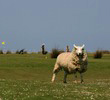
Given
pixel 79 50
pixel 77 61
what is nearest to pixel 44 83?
pixel 77 61

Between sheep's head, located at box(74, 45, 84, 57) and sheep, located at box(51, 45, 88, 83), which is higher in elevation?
sheep's head, located at box(74, 45, 84, 57)

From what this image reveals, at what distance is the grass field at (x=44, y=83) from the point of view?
17.7m

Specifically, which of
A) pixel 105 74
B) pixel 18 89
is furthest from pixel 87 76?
pixel 18 89

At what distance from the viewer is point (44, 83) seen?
2462 cm

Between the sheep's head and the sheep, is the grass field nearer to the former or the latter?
the sheep

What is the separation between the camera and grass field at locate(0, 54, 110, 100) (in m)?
17.7

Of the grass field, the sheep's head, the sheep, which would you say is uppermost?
the sheep's head

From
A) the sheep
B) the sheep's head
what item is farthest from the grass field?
the sheep's head

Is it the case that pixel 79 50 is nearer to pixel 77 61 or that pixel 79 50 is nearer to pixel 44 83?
pixel 77 61

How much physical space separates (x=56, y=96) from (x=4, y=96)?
2.29 metres

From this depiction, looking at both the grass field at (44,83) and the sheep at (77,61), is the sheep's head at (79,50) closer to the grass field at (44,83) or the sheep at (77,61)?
the sheep at (77,61)

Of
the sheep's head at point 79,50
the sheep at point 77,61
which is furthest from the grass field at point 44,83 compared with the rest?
the sheep's head at point 79,50

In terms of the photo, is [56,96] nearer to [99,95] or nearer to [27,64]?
[99,95]

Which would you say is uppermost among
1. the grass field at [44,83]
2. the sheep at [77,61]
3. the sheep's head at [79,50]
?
the sheep's head at [79,50]
